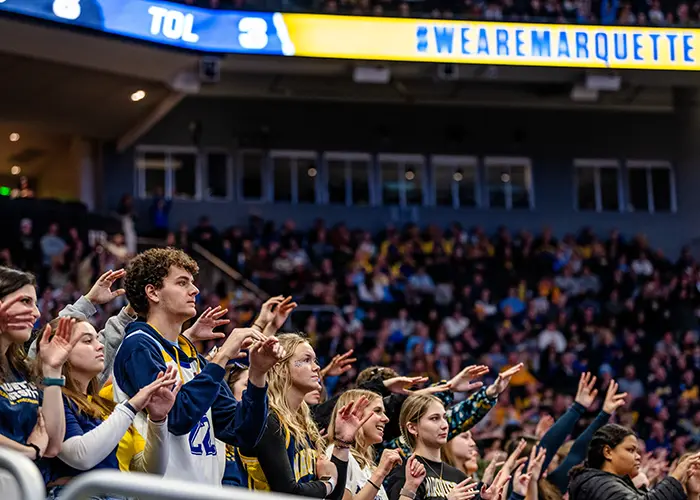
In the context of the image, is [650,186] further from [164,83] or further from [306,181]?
[164,83]

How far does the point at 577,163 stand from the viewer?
2389cm

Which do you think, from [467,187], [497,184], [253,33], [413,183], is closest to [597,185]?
[497,184]

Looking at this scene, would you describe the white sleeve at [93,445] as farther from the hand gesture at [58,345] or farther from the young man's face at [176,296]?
the young man's face at [176,296]

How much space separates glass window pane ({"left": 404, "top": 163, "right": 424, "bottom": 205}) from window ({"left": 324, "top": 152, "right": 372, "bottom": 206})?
0.73 m

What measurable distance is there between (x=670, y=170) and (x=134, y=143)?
10.5 metres

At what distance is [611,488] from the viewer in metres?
5.90

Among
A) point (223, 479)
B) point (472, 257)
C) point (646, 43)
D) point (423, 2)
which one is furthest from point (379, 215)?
point (223, 479)

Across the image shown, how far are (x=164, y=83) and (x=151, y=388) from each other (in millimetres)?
14382

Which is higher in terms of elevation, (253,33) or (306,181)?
(253,33)

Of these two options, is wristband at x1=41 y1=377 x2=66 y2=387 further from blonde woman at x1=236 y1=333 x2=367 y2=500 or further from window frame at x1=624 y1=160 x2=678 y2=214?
window frame at x1=624 y1=160 x2=678 y2=214

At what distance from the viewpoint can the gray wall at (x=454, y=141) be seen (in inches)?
861

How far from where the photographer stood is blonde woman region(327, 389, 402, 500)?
16.1 ft

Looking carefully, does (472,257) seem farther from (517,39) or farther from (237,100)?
(237,100)

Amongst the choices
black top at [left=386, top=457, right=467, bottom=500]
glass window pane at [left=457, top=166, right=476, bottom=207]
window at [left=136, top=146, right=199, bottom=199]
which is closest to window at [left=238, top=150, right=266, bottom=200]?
window at [left=136, top=146, right=199, bottom=199]
